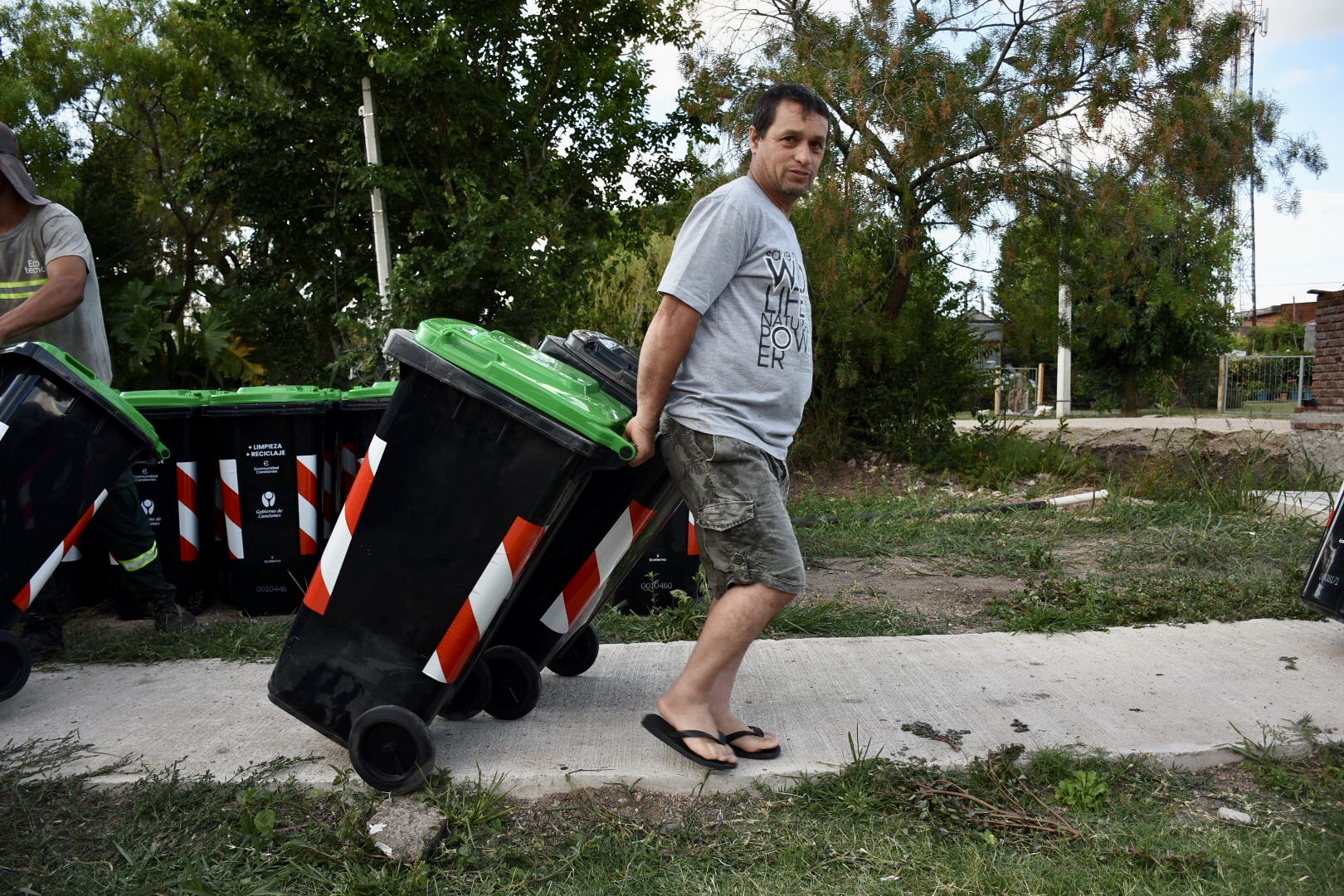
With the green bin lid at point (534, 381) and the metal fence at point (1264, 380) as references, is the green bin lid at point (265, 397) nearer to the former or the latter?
the green bin lid at point (534, 381)

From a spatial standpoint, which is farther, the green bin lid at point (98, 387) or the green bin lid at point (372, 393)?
the green bin lid at point (372, 393)

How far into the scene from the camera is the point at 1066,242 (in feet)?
33.8

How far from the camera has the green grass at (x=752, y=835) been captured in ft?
7.70

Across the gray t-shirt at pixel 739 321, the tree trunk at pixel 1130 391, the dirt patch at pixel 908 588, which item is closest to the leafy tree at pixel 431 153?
the dirt patch at pixel 908 588

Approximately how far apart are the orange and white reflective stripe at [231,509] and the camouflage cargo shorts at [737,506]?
298 centimetres

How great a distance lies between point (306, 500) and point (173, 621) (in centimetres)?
82

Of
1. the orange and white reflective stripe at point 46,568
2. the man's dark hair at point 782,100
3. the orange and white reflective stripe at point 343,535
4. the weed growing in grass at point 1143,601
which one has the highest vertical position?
the man's dark hair at point 782,100

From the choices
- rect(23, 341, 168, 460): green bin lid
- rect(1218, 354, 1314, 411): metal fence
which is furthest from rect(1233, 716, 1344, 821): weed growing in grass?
rect(1218, 354, 1314, 411): metal fence

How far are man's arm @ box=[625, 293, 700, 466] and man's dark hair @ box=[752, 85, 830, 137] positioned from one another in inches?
23.5

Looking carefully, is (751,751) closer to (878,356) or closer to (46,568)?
(46,568)

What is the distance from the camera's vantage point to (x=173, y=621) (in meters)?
4.52

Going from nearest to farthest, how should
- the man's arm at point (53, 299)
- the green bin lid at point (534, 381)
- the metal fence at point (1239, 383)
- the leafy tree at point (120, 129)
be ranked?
the green bin lid at point (534, 381) → the man's arm at point (53, 299) → the leafy tree at point (120, 129) → the metal fence at point (1239, 383)

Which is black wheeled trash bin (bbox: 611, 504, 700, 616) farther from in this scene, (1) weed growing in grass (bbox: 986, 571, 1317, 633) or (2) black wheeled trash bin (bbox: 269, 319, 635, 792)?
(2) black wheeled trash bin (bbox: 269, 319, 635, 792)

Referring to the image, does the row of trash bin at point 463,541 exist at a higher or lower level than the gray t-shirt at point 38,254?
lower
